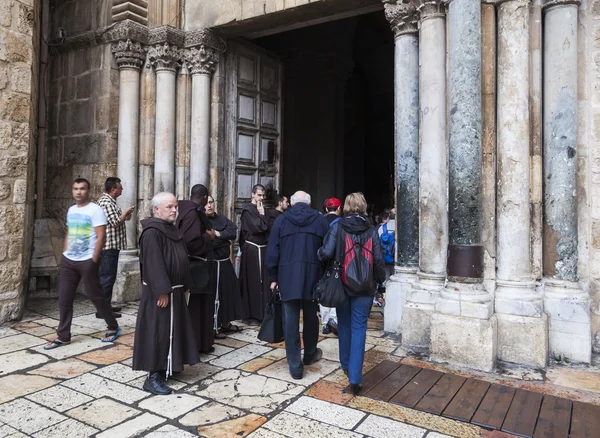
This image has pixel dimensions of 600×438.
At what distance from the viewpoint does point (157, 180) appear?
7.33 m

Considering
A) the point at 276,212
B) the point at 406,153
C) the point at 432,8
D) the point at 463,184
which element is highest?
the point at 432,8

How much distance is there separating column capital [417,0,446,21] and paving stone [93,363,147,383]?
4.56 metres

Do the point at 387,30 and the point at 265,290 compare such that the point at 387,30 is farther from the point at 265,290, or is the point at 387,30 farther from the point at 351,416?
the point at 351,416

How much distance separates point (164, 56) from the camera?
721 centimetres

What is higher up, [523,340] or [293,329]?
[293,329]

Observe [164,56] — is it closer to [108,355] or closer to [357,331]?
[108,355]

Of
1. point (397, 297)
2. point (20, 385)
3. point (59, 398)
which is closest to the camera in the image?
point (59, 398)

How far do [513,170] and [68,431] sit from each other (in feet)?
14.0

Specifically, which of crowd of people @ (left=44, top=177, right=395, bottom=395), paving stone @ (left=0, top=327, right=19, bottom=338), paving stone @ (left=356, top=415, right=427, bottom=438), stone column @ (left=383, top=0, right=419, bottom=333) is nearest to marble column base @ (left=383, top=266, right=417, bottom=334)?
stone column @ (left=383, top=0, right=419, bottom=333)

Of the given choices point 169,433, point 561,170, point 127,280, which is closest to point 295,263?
point 169,433

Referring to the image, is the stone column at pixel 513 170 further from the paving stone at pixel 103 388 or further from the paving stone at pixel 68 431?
the paving stone at pixel 68 431

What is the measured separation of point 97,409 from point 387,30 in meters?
13.3

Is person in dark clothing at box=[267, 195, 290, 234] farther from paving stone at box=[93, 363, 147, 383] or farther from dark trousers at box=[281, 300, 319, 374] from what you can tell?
paving stone at box=[93, 363, 147, 383]

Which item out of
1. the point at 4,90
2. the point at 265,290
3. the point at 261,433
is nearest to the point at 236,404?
the point at 261,433
